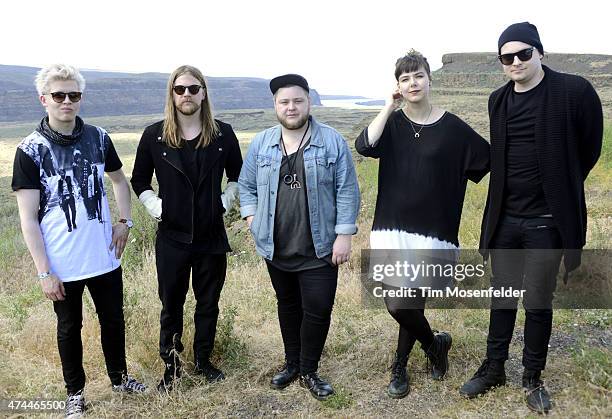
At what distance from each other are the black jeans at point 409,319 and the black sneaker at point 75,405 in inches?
86.1

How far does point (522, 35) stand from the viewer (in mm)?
3088

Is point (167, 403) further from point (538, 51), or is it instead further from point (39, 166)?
point (538, 51)

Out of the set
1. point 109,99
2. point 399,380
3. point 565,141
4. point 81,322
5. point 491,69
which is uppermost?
point 491,69

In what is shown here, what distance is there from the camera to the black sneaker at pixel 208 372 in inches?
156

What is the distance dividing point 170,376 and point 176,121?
1.84 meters

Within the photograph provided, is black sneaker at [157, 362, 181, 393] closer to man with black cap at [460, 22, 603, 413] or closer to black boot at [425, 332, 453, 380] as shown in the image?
black boot at [425, 332, 453, 380]

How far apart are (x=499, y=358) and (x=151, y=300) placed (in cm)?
323

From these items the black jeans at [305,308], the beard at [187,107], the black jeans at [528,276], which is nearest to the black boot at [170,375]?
the black jeans at [305,308]

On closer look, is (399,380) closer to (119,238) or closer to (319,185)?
(319,185)

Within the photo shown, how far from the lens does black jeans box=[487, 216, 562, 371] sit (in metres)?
3.15

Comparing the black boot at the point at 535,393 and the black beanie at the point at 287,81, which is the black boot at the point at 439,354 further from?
the black beanie at the point at 287,81

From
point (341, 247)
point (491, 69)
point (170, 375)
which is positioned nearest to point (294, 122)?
point (341, 247)

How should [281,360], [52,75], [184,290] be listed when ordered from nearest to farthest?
[52,75], [184,290], [281,360]

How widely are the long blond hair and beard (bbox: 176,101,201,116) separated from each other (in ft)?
0.25
